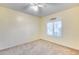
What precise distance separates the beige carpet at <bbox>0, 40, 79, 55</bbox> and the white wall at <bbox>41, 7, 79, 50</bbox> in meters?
0.10

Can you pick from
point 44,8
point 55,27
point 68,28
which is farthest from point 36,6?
point 68,28

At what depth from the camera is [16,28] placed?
228cm

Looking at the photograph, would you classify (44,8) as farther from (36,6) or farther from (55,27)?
(55,27)

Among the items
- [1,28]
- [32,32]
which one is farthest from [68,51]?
[1,28]

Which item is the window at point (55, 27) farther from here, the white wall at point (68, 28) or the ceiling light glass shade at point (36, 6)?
the ceiling light glass shade at point (36, 6)

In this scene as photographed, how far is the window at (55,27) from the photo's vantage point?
90.6 inches

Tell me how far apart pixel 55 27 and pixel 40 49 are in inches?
21.8

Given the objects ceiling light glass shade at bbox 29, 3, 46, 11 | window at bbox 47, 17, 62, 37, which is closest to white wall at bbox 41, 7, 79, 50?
window at bbox 47, 17, 62, 37

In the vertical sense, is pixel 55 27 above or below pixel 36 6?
below

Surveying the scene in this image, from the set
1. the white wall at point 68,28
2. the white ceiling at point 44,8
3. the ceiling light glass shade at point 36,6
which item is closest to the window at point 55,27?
the white wall at point 68,28

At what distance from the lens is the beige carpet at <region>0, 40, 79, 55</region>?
223 centimetres

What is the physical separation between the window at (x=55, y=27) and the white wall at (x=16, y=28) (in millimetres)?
253
